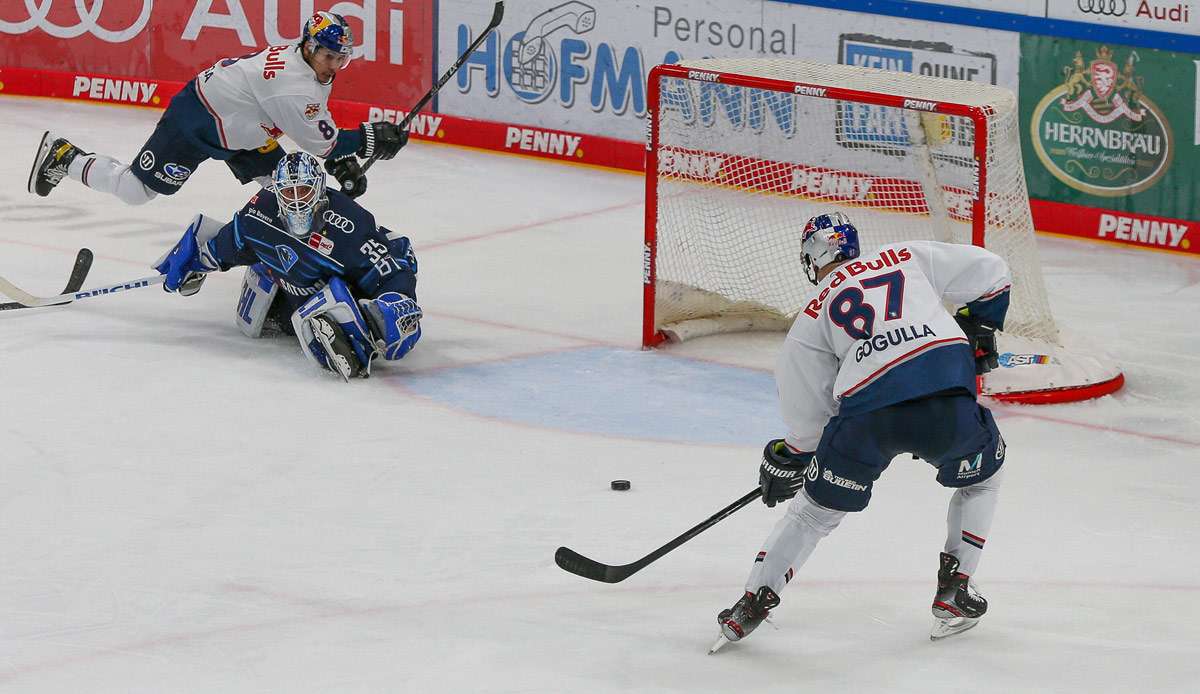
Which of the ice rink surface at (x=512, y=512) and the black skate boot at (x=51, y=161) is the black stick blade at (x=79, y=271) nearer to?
the ice rink surface at (x=512, y=512)

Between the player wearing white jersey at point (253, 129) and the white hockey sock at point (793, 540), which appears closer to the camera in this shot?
the white hockey sock at point (793, 540)

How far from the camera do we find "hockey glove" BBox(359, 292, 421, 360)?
718cm

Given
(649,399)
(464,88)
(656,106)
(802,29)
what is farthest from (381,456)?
(464,88)

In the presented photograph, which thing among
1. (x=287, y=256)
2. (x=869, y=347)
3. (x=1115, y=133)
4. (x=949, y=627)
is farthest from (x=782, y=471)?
(x=1115, y=133)

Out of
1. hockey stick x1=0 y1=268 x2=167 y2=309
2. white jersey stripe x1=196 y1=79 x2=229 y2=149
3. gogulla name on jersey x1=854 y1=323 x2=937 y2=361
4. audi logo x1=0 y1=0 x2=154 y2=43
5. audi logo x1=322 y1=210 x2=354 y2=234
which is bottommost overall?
hockey stick x1=0 y1=268 x2=167 y2=309

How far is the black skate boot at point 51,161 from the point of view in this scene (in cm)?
856

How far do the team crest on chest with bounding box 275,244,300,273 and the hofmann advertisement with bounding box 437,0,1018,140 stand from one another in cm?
380

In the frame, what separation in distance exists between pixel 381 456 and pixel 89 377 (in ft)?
4.84

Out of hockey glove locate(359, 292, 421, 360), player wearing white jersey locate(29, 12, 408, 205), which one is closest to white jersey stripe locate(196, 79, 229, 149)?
player wearing white jersey locate(29, 12, 408, 205)

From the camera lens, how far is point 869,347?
175 inches

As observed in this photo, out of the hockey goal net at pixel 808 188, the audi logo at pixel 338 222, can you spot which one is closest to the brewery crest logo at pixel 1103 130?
the hockey goal net at pixel 808 188

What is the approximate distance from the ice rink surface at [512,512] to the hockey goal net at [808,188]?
0.63 ft

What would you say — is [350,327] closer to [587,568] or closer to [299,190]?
[299,190]

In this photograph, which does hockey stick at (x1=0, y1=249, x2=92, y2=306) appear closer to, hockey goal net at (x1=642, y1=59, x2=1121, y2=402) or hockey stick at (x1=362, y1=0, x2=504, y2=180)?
hockey stick at (x1=362, y1=0, x2=504, y2=180)
